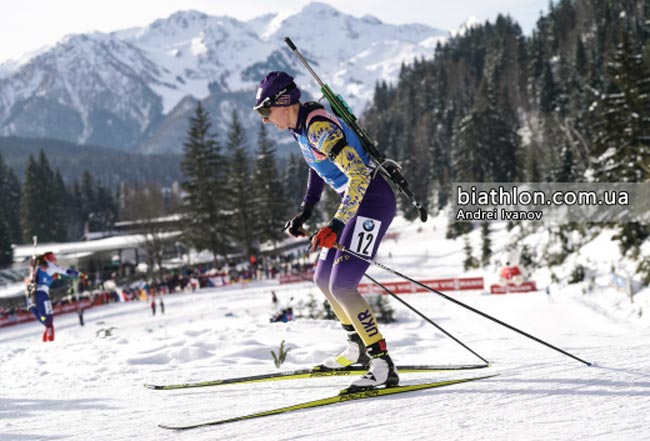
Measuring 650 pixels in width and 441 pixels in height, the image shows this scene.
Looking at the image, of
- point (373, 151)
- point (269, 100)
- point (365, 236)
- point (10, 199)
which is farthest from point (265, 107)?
point (10, 199)

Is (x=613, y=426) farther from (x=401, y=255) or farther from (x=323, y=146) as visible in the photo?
(x=401, y=255)

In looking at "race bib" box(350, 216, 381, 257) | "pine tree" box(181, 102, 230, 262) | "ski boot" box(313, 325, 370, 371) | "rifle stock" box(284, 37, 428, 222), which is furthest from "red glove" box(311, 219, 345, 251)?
"pine tree" box(181, 102, 230, 262)

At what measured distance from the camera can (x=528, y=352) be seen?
5777 mm

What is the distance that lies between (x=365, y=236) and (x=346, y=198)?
1.44ft

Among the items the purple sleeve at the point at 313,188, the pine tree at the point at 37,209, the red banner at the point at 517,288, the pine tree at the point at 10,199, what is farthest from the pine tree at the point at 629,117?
the pine tree at the point at 10,199

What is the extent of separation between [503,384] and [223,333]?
17.8 feet

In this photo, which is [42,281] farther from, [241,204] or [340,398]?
[241,204]

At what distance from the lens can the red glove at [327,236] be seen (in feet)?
13.1

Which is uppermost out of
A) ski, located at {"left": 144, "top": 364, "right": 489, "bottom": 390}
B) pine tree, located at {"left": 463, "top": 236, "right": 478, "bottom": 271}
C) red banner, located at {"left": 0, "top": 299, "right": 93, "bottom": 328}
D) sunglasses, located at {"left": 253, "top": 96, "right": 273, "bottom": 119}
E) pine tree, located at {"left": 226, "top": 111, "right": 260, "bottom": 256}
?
pine tree, located at {"left": 226, "top": 111, "right": 260, "bottom": 256}

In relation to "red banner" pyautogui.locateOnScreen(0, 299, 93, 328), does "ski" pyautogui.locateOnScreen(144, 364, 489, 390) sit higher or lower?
higher

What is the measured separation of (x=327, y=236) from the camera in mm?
4035

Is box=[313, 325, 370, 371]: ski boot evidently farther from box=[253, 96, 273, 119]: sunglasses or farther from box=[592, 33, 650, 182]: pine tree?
box=[592, 33, 650, 182]: pine tree

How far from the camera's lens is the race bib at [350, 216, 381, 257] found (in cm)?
442

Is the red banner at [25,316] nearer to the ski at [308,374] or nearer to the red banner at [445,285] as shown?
the red banner at [445,285]
